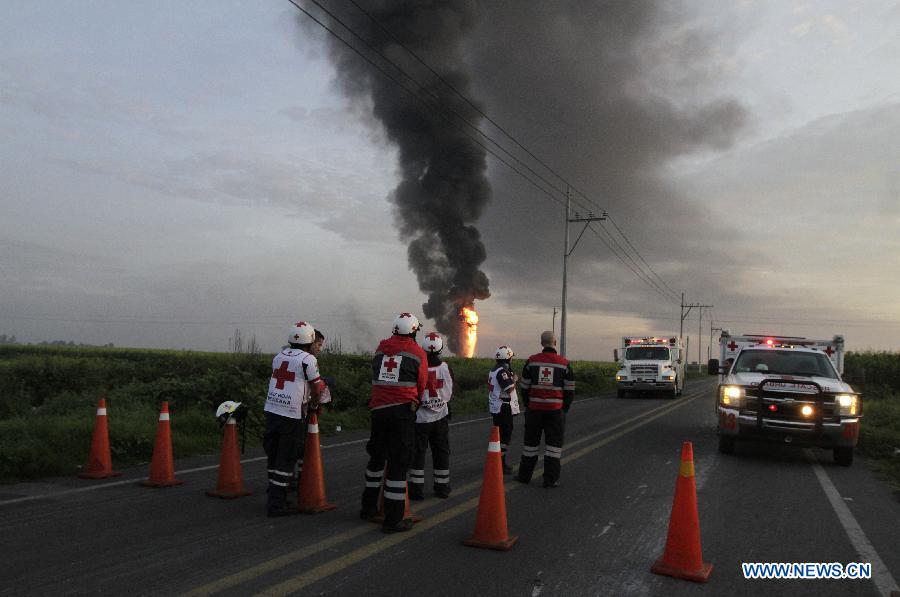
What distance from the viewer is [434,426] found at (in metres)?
7.44

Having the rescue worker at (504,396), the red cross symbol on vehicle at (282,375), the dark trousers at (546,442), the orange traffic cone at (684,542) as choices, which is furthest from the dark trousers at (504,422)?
the orange traffic cone at (684,542)

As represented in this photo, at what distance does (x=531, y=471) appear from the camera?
8.34m

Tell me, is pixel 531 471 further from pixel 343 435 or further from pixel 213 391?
pixel 213 391

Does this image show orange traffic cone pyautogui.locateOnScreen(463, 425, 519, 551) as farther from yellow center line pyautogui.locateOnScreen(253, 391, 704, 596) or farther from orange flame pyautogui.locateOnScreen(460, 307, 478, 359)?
orange flame pyautogui.locateOnScreen(460, 307, 478, 359)

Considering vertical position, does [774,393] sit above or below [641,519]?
above

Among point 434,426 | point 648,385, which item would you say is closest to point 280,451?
point 434,426

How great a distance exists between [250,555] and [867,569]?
480 centimetres

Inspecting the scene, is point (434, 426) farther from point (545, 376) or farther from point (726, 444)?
point (726, 444)

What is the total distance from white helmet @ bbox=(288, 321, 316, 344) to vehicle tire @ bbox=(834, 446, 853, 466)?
342 inches

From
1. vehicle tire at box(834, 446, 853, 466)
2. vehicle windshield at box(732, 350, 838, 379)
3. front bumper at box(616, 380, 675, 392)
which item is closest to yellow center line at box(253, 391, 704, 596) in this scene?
vehicle tire at box(834, 446, 853, 466)

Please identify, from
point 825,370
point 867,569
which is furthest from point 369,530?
point 825,370

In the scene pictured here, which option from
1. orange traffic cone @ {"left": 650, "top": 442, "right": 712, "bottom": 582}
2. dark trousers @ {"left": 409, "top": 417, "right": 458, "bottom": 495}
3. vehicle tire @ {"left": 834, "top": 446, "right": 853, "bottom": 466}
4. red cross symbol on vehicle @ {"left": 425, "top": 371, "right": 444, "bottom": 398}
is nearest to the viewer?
orange traffic cone @ {"left": 650, "top": 442, "right": 712, "bottom": 582}

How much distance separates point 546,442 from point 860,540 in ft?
11.2

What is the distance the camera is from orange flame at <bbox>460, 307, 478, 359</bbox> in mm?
57969
